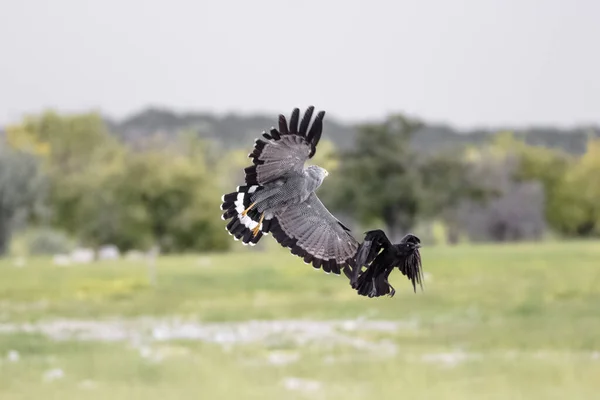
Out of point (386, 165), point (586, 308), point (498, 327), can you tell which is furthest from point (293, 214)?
point (586, 308)

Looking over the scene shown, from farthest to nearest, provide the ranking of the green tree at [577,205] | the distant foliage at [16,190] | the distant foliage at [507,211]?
the green tree at [577,205]
the distant foliage at [507,211]
the distant foliage at [16,190]

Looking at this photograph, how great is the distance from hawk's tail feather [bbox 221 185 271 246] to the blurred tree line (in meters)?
34.7

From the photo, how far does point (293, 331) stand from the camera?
31.0 m

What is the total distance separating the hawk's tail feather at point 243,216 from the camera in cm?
161

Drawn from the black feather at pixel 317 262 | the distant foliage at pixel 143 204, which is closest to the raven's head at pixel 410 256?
the black feather at pixel 317 262

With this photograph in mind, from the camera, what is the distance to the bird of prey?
5.06 feet

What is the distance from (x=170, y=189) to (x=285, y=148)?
60.6m

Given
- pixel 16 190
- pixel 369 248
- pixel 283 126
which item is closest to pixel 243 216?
pixel 283 126

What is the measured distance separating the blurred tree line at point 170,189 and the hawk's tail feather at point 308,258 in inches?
1372

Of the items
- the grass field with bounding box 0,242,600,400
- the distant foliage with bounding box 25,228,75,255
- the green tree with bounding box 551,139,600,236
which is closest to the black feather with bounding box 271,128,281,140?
the grass field with bounding box 0,242,600,400

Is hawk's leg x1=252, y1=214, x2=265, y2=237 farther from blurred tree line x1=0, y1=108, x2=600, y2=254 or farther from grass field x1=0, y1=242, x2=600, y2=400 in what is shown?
blurred tree line x1=0, y1=108, x2=600, y2=254

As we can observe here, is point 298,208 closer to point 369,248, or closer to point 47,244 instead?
point 369,248

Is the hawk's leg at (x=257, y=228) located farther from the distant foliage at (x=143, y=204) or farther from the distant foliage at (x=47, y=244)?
the distant foliage at (x=47, y=244)

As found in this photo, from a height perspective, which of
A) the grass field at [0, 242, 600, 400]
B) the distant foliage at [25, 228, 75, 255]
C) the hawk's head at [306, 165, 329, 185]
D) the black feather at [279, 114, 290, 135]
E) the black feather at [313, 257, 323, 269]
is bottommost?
the grass field at [0, 242, 600, 400]
